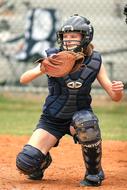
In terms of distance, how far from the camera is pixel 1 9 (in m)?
14.0

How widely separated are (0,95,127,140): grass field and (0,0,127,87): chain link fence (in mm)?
457

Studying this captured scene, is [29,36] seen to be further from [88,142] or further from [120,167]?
[88,142]

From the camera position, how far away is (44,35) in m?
→ 13.5

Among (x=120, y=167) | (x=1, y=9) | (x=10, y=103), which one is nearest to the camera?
(x=120, y=167)

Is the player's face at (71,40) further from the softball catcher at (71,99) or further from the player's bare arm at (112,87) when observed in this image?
the player's bare arm at (112,87)

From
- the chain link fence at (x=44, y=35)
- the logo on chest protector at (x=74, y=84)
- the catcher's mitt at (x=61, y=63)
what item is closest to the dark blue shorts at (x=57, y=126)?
the logo on chest protector at (x=74, y=84)

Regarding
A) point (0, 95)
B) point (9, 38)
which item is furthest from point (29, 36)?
point (0, 95)

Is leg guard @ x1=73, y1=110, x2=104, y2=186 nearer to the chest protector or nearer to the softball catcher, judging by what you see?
the softball catcher

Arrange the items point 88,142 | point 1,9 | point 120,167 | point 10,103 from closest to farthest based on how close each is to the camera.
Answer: point 88,142, point 120,167, point 10,103, point 1,9

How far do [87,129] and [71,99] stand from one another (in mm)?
348

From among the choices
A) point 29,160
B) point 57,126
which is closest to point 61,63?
point 57,126

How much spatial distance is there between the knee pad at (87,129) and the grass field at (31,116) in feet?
11.4

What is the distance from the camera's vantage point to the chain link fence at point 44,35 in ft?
44.2

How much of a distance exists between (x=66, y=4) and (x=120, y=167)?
24.5 ft
